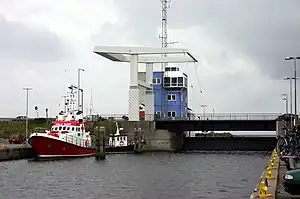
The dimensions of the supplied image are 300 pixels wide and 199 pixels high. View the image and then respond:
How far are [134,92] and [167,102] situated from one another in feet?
58.6

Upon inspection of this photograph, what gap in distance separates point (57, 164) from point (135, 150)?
28.6 meters

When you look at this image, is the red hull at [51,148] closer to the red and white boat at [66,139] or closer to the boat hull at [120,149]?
the red and white boat at [66,139]

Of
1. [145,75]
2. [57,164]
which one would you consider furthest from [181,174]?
[145,75]

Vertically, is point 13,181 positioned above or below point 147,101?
below

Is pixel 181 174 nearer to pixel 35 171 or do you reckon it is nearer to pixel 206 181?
pixel 206 181

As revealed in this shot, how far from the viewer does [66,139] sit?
68.4 m

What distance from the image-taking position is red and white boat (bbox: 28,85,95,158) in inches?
2591

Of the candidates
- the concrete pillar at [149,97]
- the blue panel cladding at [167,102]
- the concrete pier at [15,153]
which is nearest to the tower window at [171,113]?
the blue panel cladding at [167,102]

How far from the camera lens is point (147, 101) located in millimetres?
98625

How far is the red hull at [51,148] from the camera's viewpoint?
6531 centimetres

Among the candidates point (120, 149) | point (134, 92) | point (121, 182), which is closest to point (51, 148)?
point (120, 149)

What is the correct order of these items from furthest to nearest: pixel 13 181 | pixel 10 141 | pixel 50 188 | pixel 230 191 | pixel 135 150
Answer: pixel 135 150
pixel 10 141
pixel 13 181
pixel 50 188
pixel 230 191

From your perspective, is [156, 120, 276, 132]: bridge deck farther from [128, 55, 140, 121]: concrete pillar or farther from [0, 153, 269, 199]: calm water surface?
[0, 153, 269, 199]: calm water surface

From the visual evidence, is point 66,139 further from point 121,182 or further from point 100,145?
point 121,182
